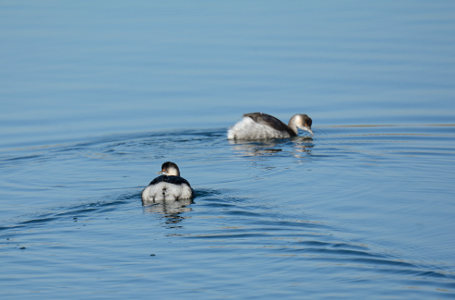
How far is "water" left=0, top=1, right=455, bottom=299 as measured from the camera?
974cm

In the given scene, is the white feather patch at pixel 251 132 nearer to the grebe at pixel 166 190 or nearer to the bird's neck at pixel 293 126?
the bird's neck at pixel 293 126

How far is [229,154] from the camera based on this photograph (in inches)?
639

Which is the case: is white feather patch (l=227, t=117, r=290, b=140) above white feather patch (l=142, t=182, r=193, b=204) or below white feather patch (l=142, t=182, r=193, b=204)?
above

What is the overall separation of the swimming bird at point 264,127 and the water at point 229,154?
33cm

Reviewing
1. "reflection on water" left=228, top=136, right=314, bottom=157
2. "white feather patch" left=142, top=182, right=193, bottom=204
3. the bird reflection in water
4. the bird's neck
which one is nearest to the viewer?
the bird reflection in water

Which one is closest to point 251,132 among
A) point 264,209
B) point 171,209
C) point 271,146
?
point 271,146

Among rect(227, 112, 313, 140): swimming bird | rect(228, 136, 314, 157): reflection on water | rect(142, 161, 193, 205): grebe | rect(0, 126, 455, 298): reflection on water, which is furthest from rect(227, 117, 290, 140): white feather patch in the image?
rect(142, 161, 193, 205): grebe

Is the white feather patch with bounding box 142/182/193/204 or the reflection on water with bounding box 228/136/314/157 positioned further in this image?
the reflection on water with bounding box 228/136/314/157

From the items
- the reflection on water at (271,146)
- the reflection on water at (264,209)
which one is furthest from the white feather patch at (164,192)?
the reflection on water at (271,146)

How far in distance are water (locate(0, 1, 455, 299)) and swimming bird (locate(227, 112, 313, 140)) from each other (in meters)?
0.33

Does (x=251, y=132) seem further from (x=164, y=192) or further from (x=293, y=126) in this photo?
(x=164, y=192)

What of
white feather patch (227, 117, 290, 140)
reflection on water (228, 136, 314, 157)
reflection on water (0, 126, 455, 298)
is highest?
white feather patch (227, 117, 290, 140)

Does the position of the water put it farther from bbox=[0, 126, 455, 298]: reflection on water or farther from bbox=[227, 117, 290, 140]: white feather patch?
bbox=[227, 117, 290, 140]: white feather patch

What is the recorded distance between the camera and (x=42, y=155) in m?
16.1
